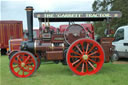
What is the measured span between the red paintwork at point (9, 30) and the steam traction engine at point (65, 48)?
799 centimetres

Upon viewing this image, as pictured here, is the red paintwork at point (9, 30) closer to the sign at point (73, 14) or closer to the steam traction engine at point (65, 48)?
the steam traction engine at point (65, 48)

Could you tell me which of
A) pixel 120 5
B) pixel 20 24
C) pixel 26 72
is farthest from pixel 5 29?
pixel 120 5

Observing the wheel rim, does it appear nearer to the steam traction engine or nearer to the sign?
the steam traction engine

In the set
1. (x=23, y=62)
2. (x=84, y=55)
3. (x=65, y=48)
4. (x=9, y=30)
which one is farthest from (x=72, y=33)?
(x=9, y=30)

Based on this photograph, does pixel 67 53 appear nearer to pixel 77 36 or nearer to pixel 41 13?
pixel 77 36

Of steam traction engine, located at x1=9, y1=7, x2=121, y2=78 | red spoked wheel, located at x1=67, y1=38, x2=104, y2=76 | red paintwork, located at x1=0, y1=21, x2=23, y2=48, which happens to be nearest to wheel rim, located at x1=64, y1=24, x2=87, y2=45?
steam traction engine, located at x1=9, y1=7, x2=121, y2=78

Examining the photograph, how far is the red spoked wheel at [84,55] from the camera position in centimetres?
489

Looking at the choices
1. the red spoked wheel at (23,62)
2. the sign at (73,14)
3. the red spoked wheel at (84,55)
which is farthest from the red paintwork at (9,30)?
the red spoked wheel at (84,55)

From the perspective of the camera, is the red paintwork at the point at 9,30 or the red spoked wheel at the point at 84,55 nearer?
the red spoked wheel at the point at 84,55

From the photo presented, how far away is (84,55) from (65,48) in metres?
0.66

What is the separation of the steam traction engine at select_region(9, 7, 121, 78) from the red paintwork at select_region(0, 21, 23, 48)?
7.99 metres

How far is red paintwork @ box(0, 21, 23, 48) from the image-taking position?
12906 millimetres

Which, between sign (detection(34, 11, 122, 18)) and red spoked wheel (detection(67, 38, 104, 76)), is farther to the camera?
sign (detection(34, 11, 122, 18))

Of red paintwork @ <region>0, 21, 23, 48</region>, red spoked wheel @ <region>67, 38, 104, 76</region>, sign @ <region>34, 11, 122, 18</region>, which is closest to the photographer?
red spoked wheel @ <region>67, 38, 104, 76</region>
